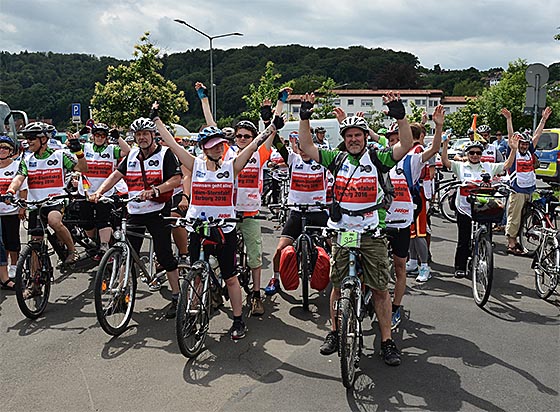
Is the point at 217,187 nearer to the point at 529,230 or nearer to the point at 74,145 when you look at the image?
the point at 74,145

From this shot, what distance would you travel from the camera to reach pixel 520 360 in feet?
15.9

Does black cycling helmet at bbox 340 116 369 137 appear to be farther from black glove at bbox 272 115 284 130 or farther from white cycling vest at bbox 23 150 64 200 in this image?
white cycling vest at bbox 23 150 64 200

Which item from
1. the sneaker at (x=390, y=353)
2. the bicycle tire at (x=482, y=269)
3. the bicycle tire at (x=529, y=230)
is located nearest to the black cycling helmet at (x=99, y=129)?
the sneaker at (x=390, y=353)

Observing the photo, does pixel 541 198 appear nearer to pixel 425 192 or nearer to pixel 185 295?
pixel 425 192

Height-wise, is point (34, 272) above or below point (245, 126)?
below

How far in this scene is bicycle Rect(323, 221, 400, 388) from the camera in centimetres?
418

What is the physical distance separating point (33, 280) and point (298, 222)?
10.4 ft

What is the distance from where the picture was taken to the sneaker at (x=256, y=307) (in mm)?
6176

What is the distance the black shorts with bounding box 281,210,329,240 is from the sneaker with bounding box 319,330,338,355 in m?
1.72

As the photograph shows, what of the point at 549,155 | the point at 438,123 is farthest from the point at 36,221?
the point at 549,155

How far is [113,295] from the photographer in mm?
5469

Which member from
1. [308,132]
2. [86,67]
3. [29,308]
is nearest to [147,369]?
[29,308]

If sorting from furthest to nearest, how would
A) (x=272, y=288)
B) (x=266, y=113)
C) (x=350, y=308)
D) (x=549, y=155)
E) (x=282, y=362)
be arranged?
(x=549, y=155) < (x=272, y=288) < (x=266, y=113) < (x=282, y=362) < (x=350, y=308)

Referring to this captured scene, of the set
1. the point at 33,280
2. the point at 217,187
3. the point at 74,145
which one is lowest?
the point at 33,280
